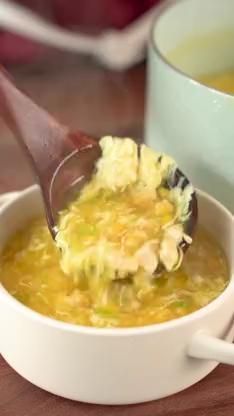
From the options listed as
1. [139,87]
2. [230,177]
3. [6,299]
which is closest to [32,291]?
[6,299]

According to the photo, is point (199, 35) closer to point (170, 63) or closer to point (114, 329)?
point (170, 63)

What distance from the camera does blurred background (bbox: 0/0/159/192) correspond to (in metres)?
0.73

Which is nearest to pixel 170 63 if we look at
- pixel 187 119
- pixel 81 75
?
pixel 187 119

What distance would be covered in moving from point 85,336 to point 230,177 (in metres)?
0.15

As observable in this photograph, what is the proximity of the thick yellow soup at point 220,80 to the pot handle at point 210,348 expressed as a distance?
25cm

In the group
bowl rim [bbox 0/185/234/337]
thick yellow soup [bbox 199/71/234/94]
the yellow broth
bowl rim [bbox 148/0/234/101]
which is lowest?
thick yellow soup [bbox 199/71/234/94]

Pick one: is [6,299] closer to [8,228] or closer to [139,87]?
[8,228]

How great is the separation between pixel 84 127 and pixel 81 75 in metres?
0.10

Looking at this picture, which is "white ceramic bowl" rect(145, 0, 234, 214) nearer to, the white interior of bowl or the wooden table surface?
the white interior of bowl

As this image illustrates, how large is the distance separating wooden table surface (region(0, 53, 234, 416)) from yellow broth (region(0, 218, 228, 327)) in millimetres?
45

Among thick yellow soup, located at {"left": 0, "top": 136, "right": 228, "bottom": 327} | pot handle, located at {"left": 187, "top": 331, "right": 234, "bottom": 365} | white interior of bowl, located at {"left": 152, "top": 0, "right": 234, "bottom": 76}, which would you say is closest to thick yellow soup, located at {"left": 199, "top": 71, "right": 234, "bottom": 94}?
white interior of bowl, located at {"left": 152, "top": 0, "right": 234, "bottom": 76}

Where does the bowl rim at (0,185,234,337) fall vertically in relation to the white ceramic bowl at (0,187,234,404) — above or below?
above

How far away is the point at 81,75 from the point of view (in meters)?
0.80

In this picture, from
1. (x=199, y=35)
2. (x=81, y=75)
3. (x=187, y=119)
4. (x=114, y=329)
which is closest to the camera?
(x=114, y=329)
